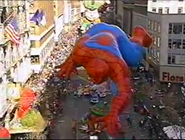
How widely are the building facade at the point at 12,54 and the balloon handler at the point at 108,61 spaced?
8.79 metres

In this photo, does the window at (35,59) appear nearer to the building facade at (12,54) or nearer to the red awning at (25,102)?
the building facade at (12,54)

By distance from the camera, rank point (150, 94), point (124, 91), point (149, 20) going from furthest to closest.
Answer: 1. point (149, 20)
2. point (150, 94)
3. point (124, 91)

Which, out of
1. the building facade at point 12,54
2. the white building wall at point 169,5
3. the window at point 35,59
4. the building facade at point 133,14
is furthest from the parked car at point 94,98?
the white building wall at point 169,5

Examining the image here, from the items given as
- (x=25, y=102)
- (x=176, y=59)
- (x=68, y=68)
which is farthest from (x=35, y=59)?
Result: (x=68, y=68)

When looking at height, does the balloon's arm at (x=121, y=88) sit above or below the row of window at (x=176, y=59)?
above

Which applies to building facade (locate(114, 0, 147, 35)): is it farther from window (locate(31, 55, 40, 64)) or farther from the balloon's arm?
the balloon's arm

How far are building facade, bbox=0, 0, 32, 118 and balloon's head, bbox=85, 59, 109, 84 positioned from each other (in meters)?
9.23

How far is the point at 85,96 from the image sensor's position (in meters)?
26.6

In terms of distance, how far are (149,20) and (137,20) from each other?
8695mm

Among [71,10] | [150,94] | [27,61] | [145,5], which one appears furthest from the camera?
[71,10]

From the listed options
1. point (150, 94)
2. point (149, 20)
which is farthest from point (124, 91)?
point (149, 20)

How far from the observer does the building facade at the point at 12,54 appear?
2172 centimetres

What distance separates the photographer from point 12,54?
2509 centimetres

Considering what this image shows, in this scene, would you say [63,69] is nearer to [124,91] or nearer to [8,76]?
[124,91]
